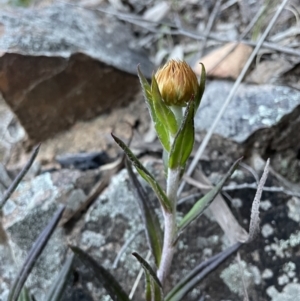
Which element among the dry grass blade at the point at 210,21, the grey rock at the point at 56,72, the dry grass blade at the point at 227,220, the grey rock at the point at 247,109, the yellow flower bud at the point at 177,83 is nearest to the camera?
the yellow flower bud at the point at 177,83

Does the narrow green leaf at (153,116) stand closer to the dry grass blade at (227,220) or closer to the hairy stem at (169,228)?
the hairy stem at (169,228)

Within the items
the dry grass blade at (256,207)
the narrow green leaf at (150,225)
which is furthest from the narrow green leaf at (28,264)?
the dry grass blade at (256,207)

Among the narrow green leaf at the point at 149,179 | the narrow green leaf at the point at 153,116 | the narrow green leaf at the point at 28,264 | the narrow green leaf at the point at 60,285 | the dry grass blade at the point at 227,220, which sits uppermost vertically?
the narrow green leaf at the point at 153,116

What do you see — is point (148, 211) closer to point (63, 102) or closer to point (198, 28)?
point (63, 102)

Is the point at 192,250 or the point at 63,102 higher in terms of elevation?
the point at 63,102

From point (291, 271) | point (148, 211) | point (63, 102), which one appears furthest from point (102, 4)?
point (291, 271)
